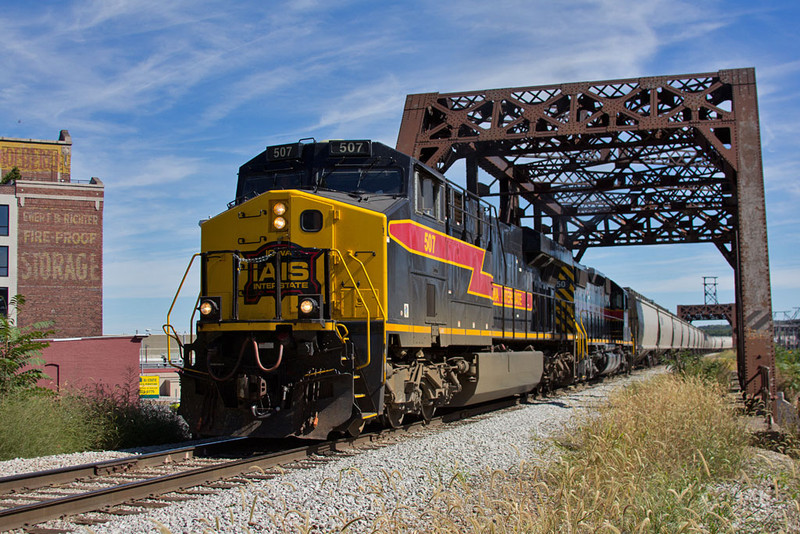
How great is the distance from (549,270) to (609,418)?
9.97 m

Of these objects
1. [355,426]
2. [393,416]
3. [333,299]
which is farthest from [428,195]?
[355,426]

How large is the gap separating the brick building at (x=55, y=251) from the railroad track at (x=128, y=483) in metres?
46.6

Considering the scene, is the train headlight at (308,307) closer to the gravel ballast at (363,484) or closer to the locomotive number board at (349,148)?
the gravel ballast at (363,484)

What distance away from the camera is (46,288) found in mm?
50969

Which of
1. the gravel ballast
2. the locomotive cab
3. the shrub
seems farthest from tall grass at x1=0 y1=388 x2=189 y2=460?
the locomotive cab

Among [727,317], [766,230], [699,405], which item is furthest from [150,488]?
[727,317]

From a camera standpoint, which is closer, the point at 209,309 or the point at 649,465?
the point at 649,465

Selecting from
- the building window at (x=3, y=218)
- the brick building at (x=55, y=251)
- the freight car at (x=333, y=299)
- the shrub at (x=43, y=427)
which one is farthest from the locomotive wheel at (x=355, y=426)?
the building window at (x=3, y=218)

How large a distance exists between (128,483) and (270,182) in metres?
4.72

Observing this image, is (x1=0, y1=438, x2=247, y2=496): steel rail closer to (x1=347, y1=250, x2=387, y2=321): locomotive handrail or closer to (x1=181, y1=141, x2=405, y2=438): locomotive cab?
(x1=181, y1=141, x2=405, y2=438): locomotive cab

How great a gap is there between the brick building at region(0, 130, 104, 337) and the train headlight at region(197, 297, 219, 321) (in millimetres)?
45987

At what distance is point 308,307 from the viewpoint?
8539 millimetres

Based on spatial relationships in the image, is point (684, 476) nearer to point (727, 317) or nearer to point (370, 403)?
point (370, 403)

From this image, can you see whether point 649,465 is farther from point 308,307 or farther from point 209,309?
point 209,309
